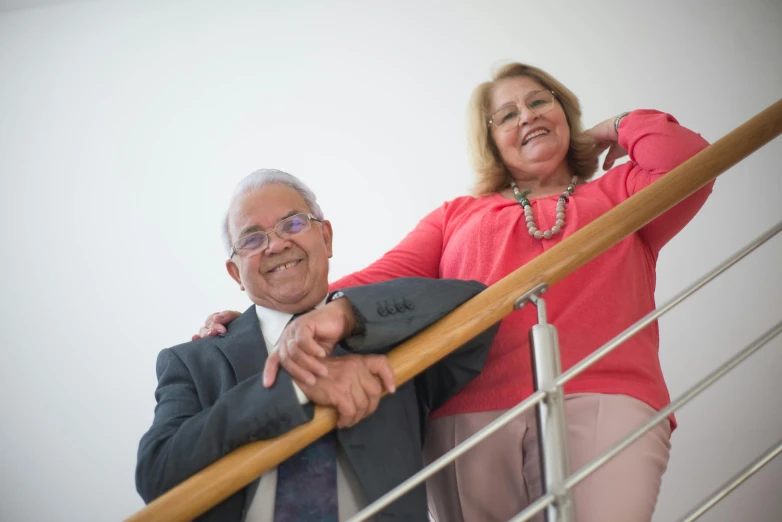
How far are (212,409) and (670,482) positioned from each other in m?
1.70

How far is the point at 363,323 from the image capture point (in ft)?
3.36

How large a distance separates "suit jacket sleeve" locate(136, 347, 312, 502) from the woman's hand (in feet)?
3.42

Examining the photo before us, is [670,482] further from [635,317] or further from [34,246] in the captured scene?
[34,246]

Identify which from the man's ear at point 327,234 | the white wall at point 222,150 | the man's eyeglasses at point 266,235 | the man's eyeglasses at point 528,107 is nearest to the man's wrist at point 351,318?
the man's eyeglasses at point 266,235

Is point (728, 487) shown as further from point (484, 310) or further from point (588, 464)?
point (484, 310)

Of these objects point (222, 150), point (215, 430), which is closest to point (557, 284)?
point (215, 430)

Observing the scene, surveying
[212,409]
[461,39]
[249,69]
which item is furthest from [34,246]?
[212,409]

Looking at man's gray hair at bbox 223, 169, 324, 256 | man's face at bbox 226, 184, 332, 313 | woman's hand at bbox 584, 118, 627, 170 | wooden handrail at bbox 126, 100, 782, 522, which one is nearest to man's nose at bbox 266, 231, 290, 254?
man's face at bbox 226, 184, 332, 313

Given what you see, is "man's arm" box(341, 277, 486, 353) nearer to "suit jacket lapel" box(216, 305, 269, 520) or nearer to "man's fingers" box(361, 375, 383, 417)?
"man's fingers" box(361, 375, 383, 417)

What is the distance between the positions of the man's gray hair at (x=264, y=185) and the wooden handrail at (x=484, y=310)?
1.76ft

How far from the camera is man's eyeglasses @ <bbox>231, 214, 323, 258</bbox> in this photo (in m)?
1.35

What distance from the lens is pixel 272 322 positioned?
1.31m

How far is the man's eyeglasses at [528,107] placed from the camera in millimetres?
1707

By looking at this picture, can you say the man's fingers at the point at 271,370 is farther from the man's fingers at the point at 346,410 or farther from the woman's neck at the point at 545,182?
the woman's neck at the point at 545,182
